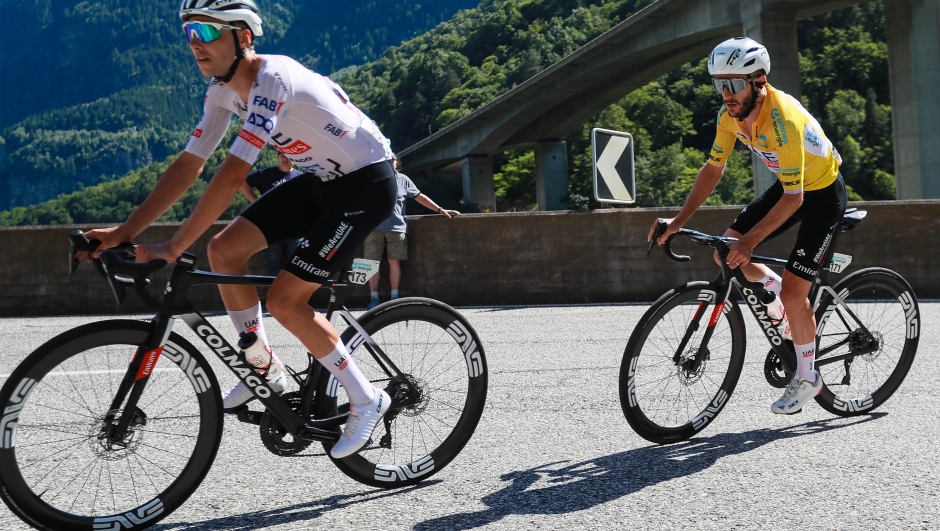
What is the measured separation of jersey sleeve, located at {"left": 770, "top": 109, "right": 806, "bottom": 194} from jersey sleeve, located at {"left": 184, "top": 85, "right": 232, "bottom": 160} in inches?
99.3

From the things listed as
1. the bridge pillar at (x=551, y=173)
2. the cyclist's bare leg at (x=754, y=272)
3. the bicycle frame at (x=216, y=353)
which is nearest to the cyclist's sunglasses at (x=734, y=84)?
the cyclist's bare leg at (x=754, y=272)

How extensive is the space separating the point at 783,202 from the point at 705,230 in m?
7.82

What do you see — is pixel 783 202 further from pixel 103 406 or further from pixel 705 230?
pixel 705 230

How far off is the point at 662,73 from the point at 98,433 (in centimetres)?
5735

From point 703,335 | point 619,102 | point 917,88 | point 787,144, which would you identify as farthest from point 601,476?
point 619,102

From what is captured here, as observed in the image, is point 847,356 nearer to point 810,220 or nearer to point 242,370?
point 810,220

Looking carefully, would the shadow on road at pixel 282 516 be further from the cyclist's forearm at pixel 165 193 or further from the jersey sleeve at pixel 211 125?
the jersey sleeve at pixel 211 125

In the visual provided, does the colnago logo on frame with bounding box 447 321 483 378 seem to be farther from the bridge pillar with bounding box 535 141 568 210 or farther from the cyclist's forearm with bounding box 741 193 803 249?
the bridge pillar with bounding box 535 141 568 210

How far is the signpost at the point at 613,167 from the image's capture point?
1269 centimetres

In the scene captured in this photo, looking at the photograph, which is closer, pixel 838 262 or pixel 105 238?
pixel 105 238

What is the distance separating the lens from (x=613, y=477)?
4145mm

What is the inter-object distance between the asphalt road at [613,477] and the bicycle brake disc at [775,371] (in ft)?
0.70

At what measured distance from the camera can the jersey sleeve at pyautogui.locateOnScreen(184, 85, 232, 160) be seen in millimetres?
3645

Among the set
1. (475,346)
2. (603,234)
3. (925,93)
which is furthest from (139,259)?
(925,93)
